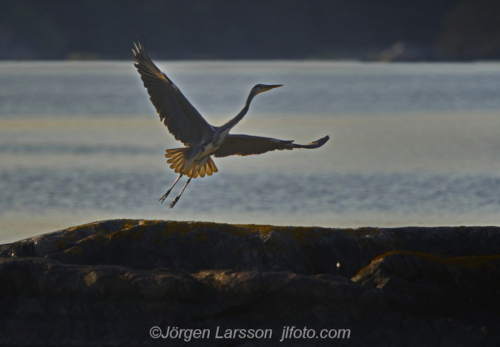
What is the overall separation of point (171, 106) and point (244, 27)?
68.8 meters

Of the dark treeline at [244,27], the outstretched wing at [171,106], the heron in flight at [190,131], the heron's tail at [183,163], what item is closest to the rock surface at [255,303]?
the heron in flight at [190,131]

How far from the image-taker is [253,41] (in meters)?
74.9

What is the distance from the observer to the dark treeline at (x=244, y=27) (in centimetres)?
7294

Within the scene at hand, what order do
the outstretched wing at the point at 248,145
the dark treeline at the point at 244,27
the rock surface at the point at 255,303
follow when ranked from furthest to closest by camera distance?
the dark treeline at the point at 244,27
the outstretched wing at the point at 248,145
the rock surface at the point at 255,303

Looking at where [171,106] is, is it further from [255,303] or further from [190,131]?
[255,303]

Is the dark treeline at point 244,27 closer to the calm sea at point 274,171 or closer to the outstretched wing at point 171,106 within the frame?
the calm sea at point 274,171

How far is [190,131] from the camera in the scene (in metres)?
7.21

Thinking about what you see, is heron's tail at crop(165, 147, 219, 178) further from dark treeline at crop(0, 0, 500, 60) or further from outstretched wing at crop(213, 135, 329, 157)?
dark treeline at crop(0, 0, 500, 60)

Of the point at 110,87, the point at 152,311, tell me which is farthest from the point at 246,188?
the point at 110,87

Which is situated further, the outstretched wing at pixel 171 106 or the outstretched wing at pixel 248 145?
the outstretched wing at pixel 248 145

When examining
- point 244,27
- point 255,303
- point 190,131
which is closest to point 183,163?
point 190,131

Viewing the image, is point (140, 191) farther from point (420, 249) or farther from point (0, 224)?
point (420, 249)

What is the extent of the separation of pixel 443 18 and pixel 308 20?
13.4 meters

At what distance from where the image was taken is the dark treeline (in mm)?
72938
